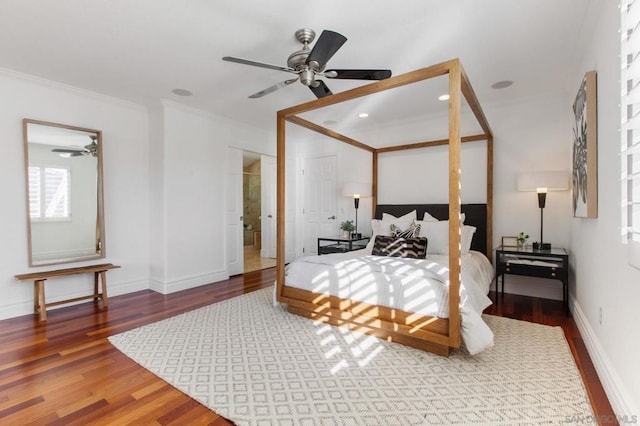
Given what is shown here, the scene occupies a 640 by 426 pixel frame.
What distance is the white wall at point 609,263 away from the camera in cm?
159

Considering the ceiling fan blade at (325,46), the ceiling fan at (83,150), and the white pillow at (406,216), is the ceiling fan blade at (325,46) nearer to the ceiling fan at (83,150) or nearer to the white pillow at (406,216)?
the white pillow at (406,216)

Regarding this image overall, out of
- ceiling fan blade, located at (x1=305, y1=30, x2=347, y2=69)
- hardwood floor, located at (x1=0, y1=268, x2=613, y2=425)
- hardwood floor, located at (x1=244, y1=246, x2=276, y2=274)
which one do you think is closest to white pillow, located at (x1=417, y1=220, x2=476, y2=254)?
hardwood floor, located at (x1=0, y1=268, x2=613, y2=425)

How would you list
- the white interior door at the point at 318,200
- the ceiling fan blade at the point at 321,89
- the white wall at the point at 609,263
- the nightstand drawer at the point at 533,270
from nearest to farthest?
the white wall at the point at 609,263 → the ceiling fan blade at the point at 321,89 → the nightstand drawer at the point at 533,270 → the white interior door at the point at 318,200

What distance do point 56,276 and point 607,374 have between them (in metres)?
4.77

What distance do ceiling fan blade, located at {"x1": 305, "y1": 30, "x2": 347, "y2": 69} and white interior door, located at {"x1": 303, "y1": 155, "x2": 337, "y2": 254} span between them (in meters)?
3.57

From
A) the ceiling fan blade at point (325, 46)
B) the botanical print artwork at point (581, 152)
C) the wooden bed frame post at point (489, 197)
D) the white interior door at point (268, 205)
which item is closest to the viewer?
the ceiling fan blade at point (325, 46)

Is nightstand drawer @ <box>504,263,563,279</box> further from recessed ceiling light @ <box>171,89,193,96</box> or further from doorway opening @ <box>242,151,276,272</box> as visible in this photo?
doorway opening @ <box>242,151,276,272</box>

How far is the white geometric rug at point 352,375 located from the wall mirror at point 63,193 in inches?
64.1

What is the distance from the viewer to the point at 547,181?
354 cm

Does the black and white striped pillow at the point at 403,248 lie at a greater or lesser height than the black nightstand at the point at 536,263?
greater

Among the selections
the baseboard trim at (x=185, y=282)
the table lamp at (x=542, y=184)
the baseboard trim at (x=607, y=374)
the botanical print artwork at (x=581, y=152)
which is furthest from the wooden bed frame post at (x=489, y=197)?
the baseboard trim at (x=185, y=282)

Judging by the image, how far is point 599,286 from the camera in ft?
7.33

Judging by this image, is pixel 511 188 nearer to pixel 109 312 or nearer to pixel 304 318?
pixel 304 318

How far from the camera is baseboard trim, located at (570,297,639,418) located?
1.59 meters
